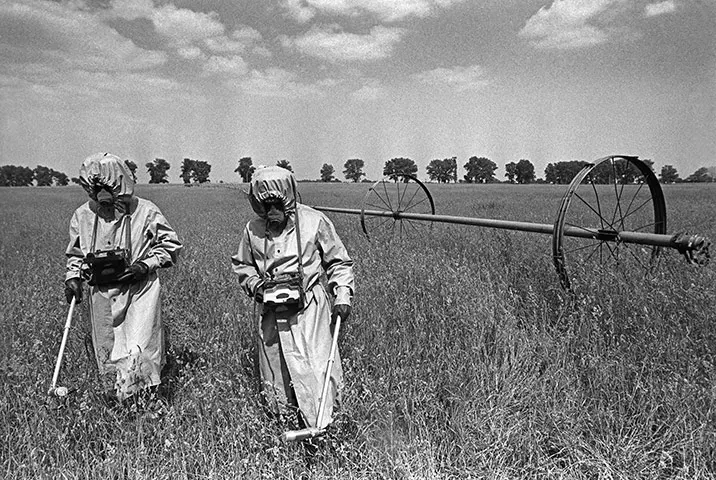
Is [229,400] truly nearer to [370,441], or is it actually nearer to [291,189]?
[370,441]

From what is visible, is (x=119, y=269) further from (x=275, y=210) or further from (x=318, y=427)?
(x=318, y=427)

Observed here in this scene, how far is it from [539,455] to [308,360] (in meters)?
1.29

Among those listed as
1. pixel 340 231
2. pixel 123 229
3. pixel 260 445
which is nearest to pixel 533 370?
pixel 260 445

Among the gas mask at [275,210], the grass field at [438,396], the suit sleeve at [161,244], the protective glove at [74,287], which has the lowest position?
the grass field at [438,396]

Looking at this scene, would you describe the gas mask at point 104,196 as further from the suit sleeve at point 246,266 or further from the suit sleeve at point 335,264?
the suit sleeve at point 335,264

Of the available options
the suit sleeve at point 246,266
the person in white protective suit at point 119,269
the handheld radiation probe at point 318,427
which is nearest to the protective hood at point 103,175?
the person in white protective suit at point 119,269

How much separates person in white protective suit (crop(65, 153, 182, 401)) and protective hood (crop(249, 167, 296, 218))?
917 mm

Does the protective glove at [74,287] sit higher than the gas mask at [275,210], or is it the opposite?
the gas mask at [275,210]

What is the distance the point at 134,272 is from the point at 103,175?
609 millimetres

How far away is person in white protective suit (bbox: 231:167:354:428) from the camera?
2588mm

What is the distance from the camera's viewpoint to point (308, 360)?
2.63 metres

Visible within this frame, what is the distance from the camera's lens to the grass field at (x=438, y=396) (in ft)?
7.91

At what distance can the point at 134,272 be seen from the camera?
9.61 feet

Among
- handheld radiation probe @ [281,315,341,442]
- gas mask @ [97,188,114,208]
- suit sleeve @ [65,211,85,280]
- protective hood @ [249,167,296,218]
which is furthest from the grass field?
protective hood @ [249,167,296,218]
